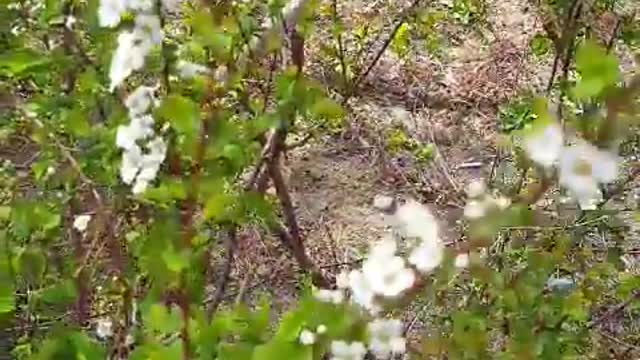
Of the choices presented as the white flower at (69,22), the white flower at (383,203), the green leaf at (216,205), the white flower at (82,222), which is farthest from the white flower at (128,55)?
the white flower at (383,203)

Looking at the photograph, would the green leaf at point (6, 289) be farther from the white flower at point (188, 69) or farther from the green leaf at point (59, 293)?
the white flower at point (188, 69)

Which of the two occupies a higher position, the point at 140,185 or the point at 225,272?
the point at 140,185

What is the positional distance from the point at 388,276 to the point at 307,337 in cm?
18

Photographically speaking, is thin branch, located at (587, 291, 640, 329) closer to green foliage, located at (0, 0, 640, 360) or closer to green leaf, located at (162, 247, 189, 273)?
green foliage, located at (0, 0, 640, 360)

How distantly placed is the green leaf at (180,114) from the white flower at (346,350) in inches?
13.2


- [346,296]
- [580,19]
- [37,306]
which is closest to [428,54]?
[580,19]

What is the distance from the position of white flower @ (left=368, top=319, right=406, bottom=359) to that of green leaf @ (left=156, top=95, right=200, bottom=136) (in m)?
0.35

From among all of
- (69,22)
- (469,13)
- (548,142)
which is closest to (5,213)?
(69,22)

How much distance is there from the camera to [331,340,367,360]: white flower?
1.49 meters

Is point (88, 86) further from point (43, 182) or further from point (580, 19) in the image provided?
point (580, 19)

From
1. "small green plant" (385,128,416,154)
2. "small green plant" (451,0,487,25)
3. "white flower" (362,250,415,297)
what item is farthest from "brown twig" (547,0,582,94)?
"small green plant" (451,0,487,25)

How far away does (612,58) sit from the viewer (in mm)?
1355

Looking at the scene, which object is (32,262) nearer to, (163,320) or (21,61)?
(21,61)

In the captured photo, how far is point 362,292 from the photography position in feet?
5.08
